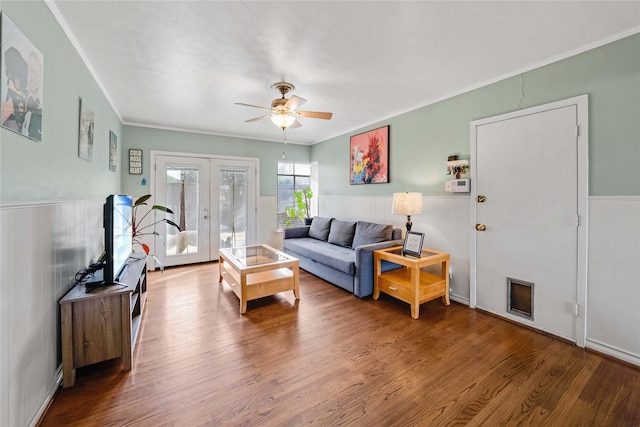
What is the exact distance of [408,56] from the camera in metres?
2.35

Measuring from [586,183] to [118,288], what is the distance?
12.1ft

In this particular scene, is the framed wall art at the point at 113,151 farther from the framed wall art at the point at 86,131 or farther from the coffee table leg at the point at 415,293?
the coffee table leg at the point at 415,293

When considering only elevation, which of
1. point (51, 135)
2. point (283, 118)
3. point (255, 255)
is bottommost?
point (255, 255)

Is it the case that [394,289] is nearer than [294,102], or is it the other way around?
[294,102]

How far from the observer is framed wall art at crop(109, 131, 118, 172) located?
3494 mm

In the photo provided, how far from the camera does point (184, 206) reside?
476cm

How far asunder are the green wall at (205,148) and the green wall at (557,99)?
8.42ft

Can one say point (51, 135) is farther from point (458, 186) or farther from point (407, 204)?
point (458, 186)

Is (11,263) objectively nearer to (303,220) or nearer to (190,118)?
(190,118)

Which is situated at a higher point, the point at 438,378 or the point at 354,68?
the point at 354,68

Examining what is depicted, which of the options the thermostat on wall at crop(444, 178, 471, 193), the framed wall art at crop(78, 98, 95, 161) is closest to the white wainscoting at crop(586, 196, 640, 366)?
the thermostat on wall at crop(444, 178, 471, 193)

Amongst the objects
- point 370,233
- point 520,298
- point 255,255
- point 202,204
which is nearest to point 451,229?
point 520,298

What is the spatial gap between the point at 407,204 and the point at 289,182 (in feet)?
10.6

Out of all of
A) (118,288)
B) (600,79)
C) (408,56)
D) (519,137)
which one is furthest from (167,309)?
(600,79)
